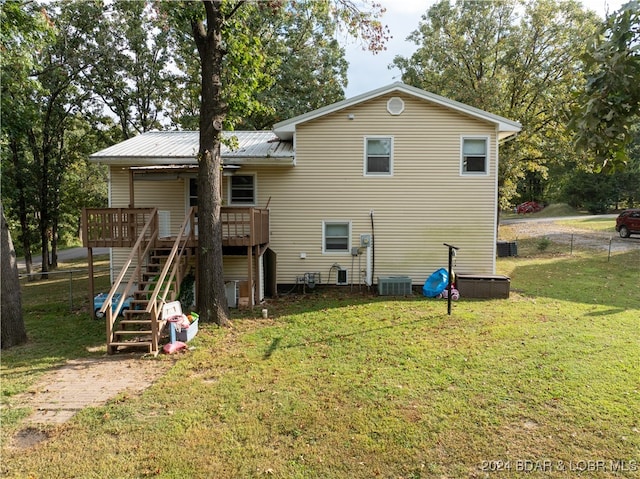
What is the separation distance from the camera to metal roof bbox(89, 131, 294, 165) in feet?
36.3

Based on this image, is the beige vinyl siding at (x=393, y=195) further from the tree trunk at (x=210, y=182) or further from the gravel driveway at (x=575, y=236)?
the gravel driveway at (x=575, y=236)

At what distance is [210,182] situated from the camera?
863 centimetres

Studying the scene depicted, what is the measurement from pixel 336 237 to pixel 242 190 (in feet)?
11.4

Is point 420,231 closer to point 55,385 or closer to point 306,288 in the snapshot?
point 306,288

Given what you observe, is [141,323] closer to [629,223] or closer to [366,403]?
[366,403]

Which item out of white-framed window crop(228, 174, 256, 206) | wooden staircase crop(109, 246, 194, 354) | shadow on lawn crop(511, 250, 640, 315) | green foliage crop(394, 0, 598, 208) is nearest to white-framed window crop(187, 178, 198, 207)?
white-framed window crop(228, 174, 256, 206)

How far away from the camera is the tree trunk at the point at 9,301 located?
24.1ft

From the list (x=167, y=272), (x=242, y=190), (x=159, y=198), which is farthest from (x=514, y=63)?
(x=167, y=272)

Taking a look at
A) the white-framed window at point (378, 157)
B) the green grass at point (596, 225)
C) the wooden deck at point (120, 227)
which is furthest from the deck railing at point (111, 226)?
the green grass at point (596, 225)

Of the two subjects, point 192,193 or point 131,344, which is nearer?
point 131,344

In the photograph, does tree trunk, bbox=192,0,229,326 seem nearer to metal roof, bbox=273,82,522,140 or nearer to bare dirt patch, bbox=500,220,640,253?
metal roof, bbox=273,82,522,140

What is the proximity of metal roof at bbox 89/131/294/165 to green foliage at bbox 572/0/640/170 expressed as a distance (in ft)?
30.9

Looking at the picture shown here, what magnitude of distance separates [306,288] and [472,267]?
5495 mm

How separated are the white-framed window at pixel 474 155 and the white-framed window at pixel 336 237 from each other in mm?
4184
